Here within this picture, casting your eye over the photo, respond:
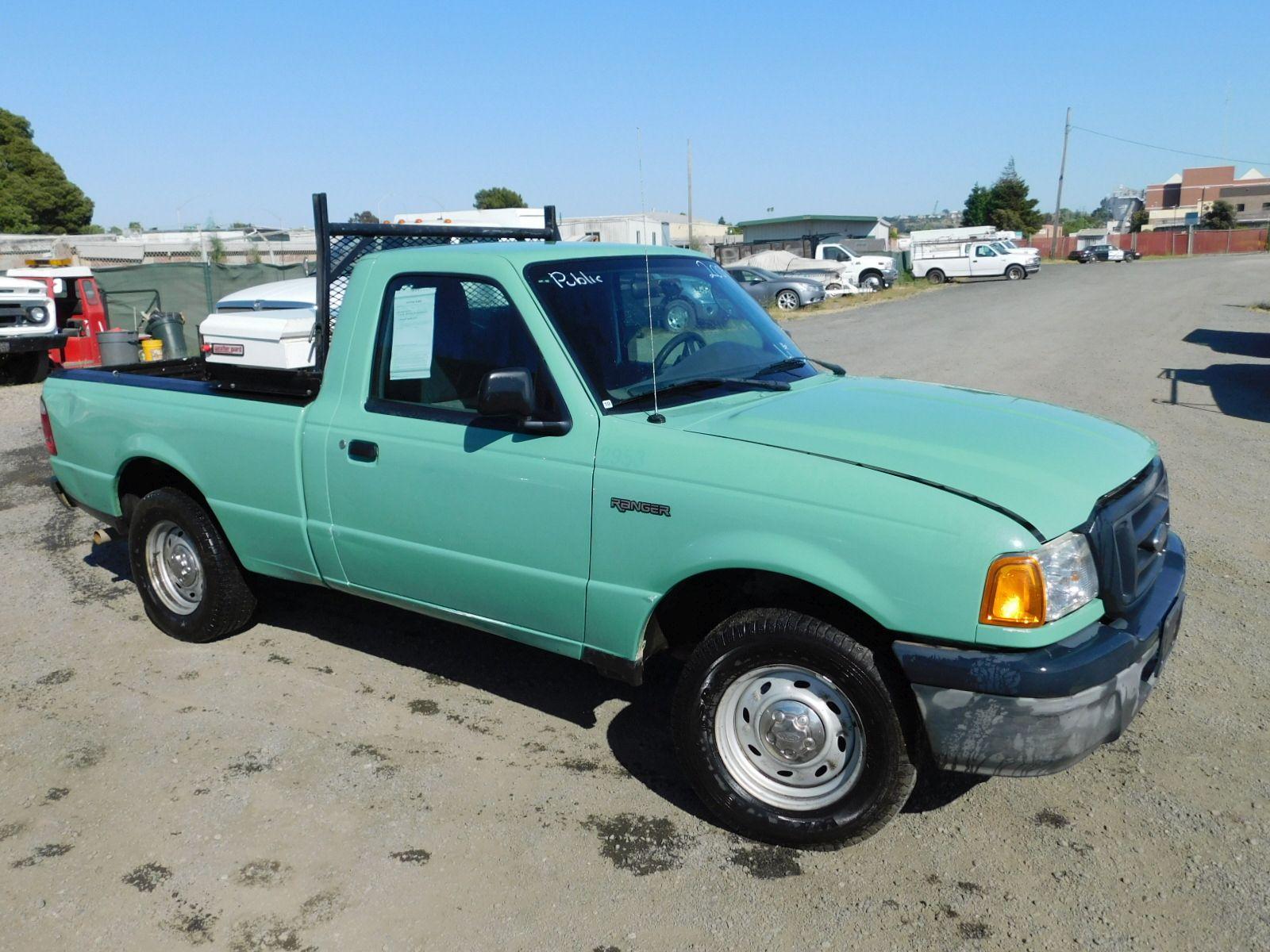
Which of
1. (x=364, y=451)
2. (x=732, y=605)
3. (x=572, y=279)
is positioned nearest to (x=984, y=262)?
(x=572, y=279)

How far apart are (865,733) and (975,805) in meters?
0.79

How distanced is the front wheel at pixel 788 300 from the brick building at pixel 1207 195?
103356mm

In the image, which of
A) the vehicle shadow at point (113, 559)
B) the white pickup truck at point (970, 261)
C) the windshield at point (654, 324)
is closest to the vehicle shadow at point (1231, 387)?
the windshield at point (654, 324)

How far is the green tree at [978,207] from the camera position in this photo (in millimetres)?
86875

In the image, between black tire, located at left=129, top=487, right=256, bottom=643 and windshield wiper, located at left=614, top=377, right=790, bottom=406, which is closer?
windshield wiper, located at left=614, top=377, right=790, bottom=406

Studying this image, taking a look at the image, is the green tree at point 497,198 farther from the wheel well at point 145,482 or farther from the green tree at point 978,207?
the wheel well at point 145,482

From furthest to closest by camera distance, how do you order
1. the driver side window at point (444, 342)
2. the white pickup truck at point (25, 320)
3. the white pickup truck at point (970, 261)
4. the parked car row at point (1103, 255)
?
the parked car row at point (1103, 255), the white pickup truck at point (970, 261), the white pickup truck at point (25, 320), the driver side window at point (444, 342)

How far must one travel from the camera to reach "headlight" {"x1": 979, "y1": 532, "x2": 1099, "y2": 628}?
296 cm

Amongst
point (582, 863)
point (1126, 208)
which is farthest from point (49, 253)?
point (1126, 208)

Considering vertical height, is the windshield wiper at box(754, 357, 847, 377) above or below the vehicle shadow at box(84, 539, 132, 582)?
above

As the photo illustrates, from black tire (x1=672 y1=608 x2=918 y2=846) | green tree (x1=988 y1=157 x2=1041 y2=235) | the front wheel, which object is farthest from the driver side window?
green tree (x1=988 y1=157 x2=1041 y2=235)

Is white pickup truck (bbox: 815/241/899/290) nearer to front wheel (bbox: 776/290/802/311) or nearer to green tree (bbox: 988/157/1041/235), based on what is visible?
front wheel (bbox: 776/290/802/311)

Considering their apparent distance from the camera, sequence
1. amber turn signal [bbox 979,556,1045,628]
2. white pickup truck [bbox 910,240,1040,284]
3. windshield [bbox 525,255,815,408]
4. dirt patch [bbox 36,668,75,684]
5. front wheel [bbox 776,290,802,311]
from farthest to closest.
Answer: white pickup truck [bbox 910,240,1040,284], front wheel [bbox 776,290,802,311], dirt patch [bbox 36,668,75,684], windshield [bbox 525,255,815,408], amber turn signal [bbox 979,556,1045,628]

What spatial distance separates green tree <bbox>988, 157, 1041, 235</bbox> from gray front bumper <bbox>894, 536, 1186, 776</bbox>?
87.5 meters
